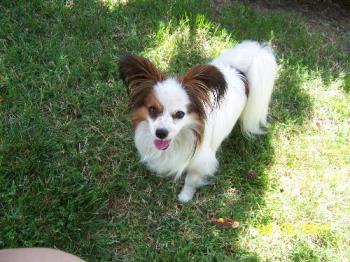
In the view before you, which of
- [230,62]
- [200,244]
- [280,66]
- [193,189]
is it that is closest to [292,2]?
[280,66]

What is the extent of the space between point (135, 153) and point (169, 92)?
0.86 meters

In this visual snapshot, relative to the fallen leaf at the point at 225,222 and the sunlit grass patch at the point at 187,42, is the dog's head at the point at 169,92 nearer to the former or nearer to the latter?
the fallen leaf at the point at 225,222

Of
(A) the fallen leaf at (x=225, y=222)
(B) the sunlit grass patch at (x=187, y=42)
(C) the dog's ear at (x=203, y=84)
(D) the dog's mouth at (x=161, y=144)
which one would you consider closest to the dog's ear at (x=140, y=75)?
(C) the dog's ear at (x=203, y=84)

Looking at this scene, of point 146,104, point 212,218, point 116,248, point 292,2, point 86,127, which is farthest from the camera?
point 292,2

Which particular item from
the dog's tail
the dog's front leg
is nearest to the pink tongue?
the dog's front leg

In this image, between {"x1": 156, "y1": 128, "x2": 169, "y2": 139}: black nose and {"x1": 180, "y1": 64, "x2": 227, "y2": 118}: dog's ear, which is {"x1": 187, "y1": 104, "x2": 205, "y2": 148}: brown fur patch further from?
{"x1": 156, "y1": 128, "x2": 169, "y2": 139}: black nose

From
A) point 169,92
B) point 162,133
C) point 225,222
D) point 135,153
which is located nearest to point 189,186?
point 225,222

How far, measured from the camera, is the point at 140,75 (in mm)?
2490

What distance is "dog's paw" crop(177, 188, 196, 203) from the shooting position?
302cm

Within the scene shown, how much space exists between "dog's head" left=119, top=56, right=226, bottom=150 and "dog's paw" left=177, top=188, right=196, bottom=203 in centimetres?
61

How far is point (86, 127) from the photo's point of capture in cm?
329

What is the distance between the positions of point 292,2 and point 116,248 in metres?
3.55

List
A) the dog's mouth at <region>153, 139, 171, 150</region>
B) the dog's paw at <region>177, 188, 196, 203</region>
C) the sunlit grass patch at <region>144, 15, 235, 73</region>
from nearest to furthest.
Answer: the dog's mouth at <region>153, 139, 171, 150</region>, the dog's paw at <region>177, 188, 196, 203</region>, the sunlit grass patch at <region>144, 15, 235, 73</region>

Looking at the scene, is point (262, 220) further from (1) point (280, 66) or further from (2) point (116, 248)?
(1) point (280, 66)
